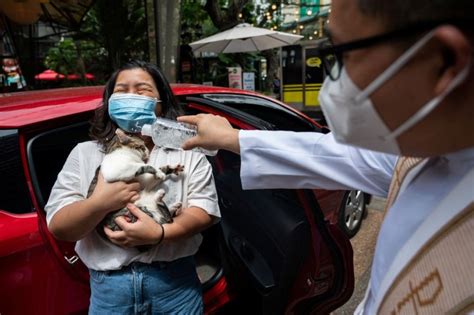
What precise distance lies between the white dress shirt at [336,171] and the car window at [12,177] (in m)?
0.89

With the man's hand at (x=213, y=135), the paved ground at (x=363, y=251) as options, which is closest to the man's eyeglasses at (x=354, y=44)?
the man's hand at (x=213, y=135)

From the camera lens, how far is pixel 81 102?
6.16 ft

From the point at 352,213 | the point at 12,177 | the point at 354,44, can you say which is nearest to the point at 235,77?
the point at 352,213

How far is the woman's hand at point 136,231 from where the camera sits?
1.39 metres

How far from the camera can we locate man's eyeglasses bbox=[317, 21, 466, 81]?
677 mm

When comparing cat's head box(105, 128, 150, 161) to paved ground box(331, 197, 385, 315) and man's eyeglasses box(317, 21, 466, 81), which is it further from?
paved ground box(331, 197, 385, 315)

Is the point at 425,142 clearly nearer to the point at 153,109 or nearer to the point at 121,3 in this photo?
the point at 153,109

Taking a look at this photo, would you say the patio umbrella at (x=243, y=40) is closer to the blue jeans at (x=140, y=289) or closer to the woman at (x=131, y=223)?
the woman at (x=131, y=223)

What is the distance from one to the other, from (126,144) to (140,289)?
0.52 meters

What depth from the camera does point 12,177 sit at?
5.38 ft

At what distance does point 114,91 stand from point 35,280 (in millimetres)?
779

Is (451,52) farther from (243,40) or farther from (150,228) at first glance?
(243,40)

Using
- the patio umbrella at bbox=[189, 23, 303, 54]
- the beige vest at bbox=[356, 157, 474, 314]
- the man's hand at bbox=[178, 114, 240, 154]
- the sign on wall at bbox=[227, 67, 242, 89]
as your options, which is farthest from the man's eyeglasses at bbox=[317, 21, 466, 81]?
the sign on wall at bbox=[227, 67, 242, 89]

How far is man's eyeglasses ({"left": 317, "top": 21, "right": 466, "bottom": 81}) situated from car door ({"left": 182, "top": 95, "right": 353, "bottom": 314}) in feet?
4.06
